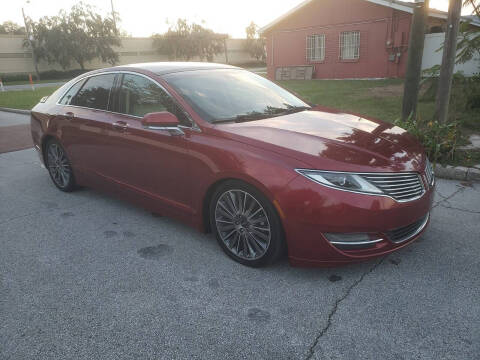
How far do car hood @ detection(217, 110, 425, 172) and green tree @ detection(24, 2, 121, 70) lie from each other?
1539 inches

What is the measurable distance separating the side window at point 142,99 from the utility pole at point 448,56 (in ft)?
16.0

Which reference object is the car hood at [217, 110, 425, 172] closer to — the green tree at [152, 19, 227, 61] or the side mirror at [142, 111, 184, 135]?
the side mirror at [142, 111, 184, 135]

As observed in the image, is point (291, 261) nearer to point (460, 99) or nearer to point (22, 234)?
point (22, 234)

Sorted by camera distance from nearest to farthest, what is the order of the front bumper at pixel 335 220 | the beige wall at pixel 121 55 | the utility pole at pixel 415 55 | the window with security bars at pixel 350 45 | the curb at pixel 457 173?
1. the front bumper at pixel 335 220
2. the curb at pixel 457 173
3. the utility pole at pixel 415 55
4. the window with security bars at pixel 350 45
5. the beige wall at pixel 121 55

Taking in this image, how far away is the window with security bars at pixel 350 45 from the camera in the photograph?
64.3 feet

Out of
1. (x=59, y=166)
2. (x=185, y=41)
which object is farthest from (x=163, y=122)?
(x=185, y=41)

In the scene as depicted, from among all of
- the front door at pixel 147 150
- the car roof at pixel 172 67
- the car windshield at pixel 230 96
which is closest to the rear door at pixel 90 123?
the front door at pixel 147 150

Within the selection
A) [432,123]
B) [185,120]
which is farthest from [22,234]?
[432,123]

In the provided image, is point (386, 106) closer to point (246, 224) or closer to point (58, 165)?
point (58, 165)

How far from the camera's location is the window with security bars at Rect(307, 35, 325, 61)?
2099 centimetres

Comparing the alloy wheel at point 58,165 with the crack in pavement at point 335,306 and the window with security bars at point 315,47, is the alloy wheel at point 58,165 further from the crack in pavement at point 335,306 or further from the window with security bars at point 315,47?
the window with security bars at point 315,47

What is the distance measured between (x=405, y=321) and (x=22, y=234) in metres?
3.65

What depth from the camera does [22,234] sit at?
3996 mm

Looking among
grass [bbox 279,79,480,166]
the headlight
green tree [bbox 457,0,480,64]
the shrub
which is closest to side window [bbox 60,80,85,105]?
the headlight
